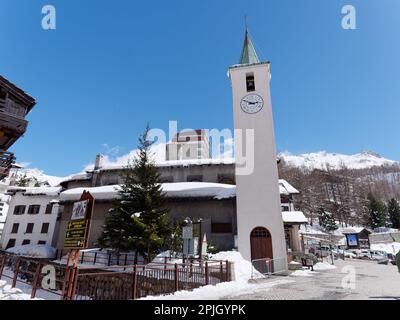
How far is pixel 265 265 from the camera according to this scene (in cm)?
1700

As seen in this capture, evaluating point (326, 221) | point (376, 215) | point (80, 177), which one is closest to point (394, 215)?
point (376, 215)

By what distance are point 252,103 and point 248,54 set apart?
591cm

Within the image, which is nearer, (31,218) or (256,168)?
(256,168)

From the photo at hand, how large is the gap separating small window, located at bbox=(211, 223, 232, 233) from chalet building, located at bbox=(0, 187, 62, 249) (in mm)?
22271

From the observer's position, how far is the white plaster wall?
1788 centimetres

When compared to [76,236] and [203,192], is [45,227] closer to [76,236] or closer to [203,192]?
[203,192]

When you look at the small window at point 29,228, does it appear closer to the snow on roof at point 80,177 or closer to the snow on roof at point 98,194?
the snow on roof at point 80,177

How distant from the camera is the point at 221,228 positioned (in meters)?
20.5

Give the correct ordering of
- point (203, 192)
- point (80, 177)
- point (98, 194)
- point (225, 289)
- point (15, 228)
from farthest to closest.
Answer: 1. point (15, 228)
2. point (80, 177)
3. point (98, 194)
4. point (203, 192)
5. point (225, 289)

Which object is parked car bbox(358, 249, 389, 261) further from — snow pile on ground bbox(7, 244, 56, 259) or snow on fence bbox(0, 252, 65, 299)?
snow pile on ground bbox(7, 244, 56, 259)

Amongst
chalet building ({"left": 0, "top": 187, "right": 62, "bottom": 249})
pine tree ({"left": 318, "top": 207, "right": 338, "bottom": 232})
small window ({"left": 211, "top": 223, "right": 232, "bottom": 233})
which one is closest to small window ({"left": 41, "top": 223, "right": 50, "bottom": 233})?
chalet building ({"left": 0, "top": 187, "right": 62, "bottom": 249})

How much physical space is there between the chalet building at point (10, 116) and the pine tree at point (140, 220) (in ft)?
30.1

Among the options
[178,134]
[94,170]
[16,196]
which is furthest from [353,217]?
[16,196]
